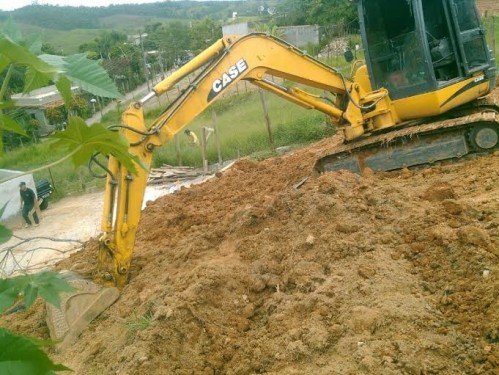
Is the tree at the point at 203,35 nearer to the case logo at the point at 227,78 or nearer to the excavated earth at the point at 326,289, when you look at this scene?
the case logo at the point at 227,78

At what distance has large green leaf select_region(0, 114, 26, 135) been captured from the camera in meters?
1.04

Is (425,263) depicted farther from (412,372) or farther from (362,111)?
(362,111)

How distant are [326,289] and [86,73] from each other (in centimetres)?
372

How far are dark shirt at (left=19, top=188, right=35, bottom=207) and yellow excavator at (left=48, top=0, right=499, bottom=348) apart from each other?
657 centimetres

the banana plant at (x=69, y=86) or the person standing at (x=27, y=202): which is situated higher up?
the banana plant at (x=69, y=86)

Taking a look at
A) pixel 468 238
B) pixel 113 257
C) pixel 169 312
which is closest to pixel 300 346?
pixel 169 312

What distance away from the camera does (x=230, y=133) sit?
1586 centimetres

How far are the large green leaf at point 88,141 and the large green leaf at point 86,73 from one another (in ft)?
0.30

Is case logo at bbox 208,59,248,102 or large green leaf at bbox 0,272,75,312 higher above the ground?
case logo at bbox 208,59,248,102

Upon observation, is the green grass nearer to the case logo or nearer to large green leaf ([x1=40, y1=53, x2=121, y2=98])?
the case logo

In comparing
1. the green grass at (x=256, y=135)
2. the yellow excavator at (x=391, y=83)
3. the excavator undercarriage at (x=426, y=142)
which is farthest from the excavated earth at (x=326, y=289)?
the green grass at (x=256, y=135)

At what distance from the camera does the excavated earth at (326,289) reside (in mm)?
3697

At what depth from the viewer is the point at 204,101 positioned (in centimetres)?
620

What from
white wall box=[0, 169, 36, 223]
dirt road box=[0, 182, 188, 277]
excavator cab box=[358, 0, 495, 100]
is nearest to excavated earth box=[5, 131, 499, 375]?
excavator cab box=[358, 0, 495, 100]
